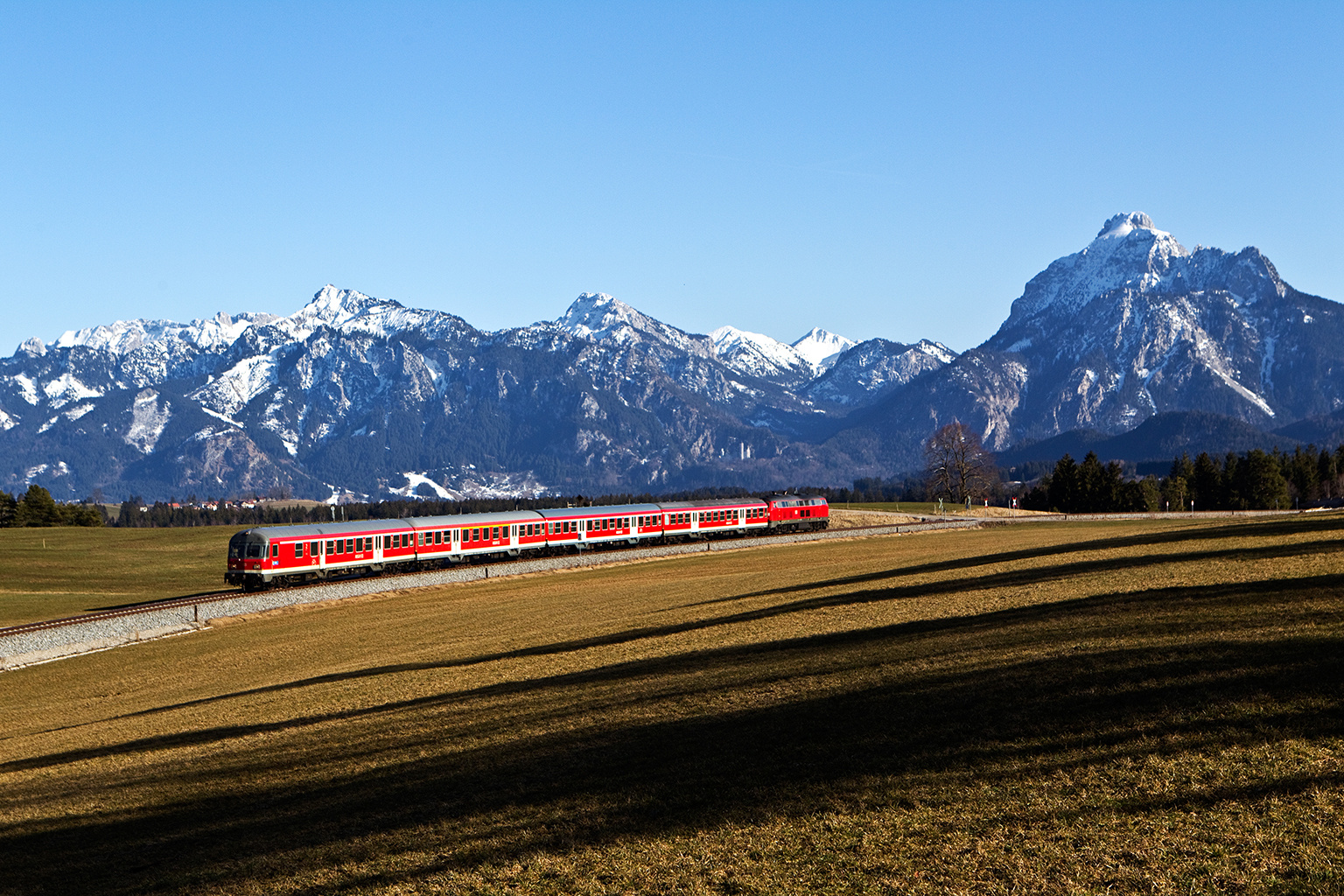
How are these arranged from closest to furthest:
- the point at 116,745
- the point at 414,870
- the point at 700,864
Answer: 1. the point at 700,864
2. the point at 414,870
3. the point at 116,745

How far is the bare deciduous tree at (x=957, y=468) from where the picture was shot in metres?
156

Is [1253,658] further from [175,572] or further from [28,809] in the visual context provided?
[175,572]

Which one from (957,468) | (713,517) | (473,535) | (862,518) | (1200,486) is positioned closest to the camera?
(473,535)

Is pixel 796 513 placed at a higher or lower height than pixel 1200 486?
lower

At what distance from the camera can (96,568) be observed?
90.9m

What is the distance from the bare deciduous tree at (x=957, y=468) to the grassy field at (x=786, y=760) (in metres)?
128

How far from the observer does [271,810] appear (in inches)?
653

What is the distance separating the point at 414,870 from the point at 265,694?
58.5 feet

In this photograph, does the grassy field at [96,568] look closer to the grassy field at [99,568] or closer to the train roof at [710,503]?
the grassy field at [99,568]

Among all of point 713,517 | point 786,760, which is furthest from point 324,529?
point 786,760

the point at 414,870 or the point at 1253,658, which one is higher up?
the point at 1253,658

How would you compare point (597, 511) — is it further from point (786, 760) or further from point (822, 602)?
point (786, 760)

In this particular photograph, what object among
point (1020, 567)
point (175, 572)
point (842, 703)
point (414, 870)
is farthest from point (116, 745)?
point (175, 572)

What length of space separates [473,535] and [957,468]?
313 ft
